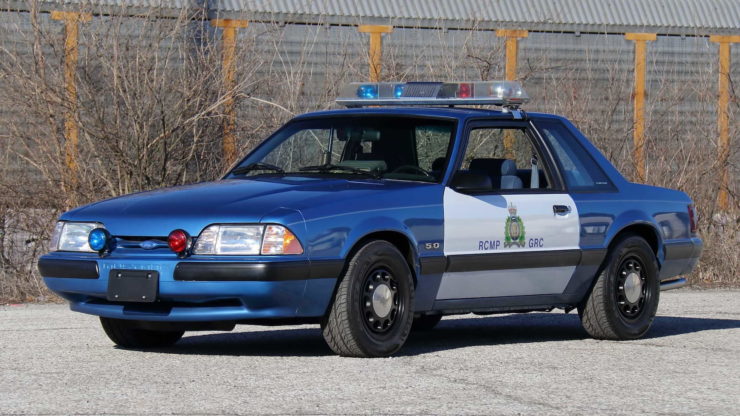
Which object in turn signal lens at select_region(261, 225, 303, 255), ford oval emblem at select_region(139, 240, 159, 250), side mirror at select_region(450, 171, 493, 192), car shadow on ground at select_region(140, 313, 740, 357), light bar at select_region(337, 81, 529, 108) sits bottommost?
car shadow on ground at select_region(140, 313, 740, 357)

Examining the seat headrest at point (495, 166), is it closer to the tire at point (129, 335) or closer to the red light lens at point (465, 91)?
the red light lens at point (465, 91)

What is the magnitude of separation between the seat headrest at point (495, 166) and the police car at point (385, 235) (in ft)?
0.03

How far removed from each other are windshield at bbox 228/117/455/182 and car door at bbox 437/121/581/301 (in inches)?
8.0

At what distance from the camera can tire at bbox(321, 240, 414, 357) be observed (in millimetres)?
7676

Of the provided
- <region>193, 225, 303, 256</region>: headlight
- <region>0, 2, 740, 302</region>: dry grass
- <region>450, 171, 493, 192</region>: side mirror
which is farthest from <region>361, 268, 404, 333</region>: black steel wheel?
<region>0, 2, 740, 302</region>: dry grass

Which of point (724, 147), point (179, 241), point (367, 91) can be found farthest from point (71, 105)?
point (724, 147)

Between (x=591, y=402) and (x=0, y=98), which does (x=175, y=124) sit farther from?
(x=591, y=402)

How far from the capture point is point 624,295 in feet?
30.7

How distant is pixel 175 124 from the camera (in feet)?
43.5

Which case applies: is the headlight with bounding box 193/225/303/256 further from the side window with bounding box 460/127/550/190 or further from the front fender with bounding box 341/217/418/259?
the side window with bounding box 460/127/550/190

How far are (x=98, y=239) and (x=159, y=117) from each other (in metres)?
5.49

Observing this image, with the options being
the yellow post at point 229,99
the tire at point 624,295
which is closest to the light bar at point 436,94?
the tire at point 624,295

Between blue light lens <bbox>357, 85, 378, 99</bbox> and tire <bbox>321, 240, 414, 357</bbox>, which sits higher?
blue light lens <bbox>357, 85, 378, 99</bbox>

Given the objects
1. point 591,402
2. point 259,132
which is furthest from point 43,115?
point 591,402
